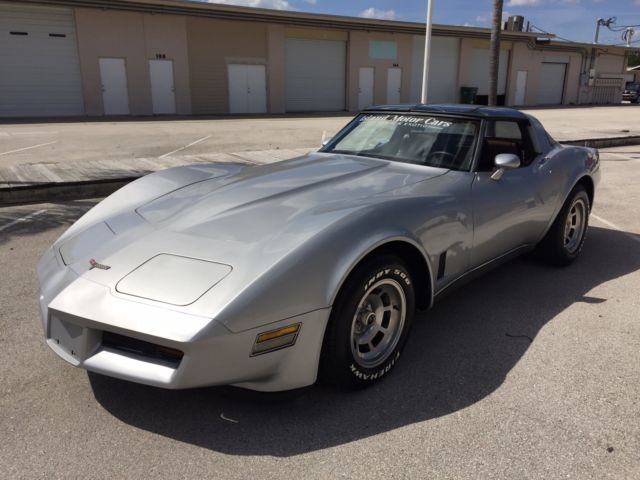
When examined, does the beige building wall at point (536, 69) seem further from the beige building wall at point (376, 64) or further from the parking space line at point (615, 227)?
the parking space line at point (615, 227)

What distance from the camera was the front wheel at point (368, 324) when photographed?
248cm

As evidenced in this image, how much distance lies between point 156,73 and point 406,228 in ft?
76.4

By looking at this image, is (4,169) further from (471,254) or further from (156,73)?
(156,73)

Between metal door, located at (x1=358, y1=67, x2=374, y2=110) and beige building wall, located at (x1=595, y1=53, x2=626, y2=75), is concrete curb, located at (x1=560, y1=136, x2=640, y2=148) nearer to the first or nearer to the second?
metal door, located at (x1=358, y1=67, x2=374, y2=110)

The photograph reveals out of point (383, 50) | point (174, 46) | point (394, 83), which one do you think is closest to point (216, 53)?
point (174, 46)

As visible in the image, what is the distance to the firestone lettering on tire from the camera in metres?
2.61

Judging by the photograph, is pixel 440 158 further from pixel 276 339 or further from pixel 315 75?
pixel 315 75

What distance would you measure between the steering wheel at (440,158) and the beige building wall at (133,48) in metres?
22.2

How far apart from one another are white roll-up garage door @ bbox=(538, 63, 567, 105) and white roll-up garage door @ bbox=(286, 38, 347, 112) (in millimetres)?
17318

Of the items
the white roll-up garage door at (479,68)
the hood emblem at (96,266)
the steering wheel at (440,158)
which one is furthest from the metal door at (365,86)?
the hood emblem at (96,266)

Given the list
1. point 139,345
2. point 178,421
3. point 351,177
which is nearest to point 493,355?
point 351,177

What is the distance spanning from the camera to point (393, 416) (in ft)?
8.31

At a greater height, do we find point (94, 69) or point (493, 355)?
point (94, 69)

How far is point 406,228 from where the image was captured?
2.80 metres
